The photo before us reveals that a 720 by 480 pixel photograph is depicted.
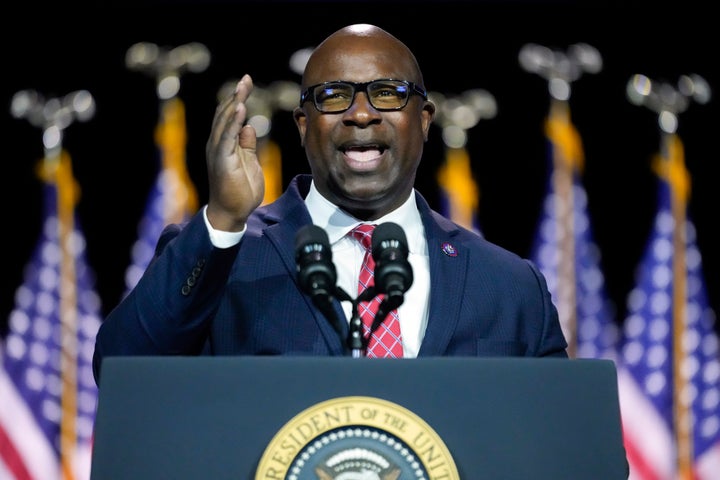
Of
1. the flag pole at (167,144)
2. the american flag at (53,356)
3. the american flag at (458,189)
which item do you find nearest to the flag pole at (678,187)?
the american flag at (458,189)

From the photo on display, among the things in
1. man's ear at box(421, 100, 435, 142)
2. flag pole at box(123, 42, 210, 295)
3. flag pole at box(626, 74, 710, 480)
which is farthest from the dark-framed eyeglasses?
flag pole at box(626, 74, 710, 480)

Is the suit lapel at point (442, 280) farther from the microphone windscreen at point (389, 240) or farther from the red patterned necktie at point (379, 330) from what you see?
the microphone windscreen at point (389, 240)

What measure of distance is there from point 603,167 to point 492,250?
12.2ft

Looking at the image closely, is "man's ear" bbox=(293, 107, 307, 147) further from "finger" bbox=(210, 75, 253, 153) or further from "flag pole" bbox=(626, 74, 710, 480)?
"flag pole" bbox=(626, 74, 710, 480)

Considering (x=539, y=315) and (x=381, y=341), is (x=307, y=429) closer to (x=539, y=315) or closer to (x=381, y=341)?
(x=381, y=341)

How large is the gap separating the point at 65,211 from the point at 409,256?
12.8 feet

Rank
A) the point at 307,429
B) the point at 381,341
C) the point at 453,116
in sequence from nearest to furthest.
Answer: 1. the point at 307,429
2. the point at 381,341
3. the point at 453,116

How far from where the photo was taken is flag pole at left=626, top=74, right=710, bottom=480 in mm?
5512

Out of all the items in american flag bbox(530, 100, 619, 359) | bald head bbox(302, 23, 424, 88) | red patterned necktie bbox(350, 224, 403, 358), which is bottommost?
red patterned necktie bbox(350, 224, 403, 358)

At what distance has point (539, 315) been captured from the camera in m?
1.93

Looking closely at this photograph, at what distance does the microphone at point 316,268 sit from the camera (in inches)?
51.3

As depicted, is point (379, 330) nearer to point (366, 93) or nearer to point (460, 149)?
point (366, 93)

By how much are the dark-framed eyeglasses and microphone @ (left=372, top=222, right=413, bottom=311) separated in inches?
23.8

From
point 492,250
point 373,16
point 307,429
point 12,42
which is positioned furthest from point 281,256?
point 12,42
